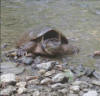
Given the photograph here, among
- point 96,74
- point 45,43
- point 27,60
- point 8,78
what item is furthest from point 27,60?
point 96,74

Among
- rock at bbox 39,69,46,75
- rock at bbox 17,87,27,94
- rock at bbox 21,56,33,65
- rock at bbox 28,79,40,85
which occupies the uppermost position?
rock at bbox 17,87,27,94

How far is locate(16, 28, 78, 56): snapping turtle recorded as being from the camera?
14.5 ft

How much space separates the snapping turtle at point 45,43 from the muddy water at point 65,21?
22 centimetres

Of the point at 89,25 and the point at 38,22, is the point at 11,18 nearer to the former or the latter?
the point at 38,22

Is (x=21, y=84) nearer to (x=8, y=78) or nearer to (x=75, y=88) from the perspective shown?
(x=8, y=78)

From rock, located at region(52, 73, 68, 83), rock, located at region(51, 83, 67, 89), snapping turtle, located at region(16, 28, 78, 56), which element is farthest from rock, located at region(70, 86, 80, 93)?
snapping turtle, located at region(16, 28, 78, 56)

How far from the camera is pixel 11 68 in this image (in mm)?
3943

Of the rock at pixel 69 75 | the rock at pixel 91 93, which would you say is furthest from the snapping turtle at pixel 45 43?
the rock at pixel 91 93

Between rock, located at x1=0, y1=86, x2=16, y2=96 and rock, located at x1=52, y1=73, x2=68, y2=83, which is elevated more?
rock, located at x1=0, y1=86, x2=16, y2=96

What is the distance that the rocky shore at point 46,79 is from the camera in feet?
10.3

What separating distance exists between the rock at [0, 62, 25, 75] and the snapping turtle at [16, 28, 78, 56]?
0.43 meters

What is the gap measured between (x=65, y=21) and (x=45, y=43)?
2477 millimetres

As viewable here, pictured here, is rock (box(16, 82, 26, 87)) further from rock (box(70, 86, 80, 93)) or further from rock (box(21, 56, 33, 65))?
rock (box(21, 56, 33, 65))

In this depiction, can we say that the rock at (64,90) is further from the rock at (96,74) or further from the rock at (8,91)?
the rock at (96,74)
